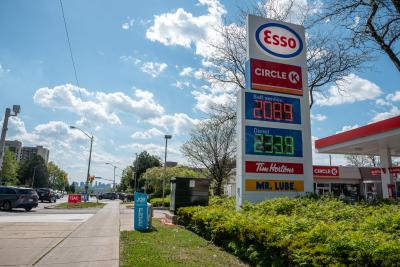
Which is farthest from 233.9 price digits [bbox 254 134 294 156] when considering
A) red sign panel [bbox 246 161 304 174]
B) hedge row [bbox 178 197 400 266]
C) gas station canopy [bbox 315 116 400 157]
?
gas station canopy [bbox 315 116 400 157]

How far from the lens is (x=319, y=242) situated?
547cm

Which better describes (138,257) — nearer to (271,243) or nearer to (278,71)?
(271,243)

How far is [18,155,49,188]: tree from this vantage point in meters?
99.9

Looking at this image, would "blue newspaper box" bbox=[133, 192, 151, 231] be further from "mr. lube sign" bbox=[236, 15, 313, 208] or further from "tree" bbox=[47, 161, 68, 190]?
"tree" bbox=[47, 161, 68, 190]

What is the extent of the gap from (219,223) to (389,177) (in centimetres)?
1862

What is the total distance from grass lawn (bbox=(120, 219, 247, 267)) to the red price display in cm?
504

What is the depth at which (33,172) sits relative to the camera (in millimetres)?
99125

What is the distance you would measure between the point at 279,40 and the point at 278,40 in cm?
5

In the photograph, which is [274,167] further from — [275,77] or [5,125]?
[5,125]

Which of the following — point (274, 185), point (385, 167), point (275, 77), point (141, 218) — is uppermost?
point (275, 77)

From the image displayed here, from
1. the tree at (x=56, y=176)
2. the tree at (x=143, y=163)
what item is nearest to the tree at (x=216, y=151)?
the tree at (x=143, y=163)

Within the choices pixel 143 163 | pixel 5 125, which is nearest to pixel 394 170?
pixel 5 125

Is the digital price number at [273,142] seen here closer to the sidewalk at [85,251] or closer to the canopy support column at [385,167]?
the sidewalk at [85,251]

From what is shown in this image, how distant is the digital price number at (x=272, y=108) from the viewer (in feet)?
42.0
